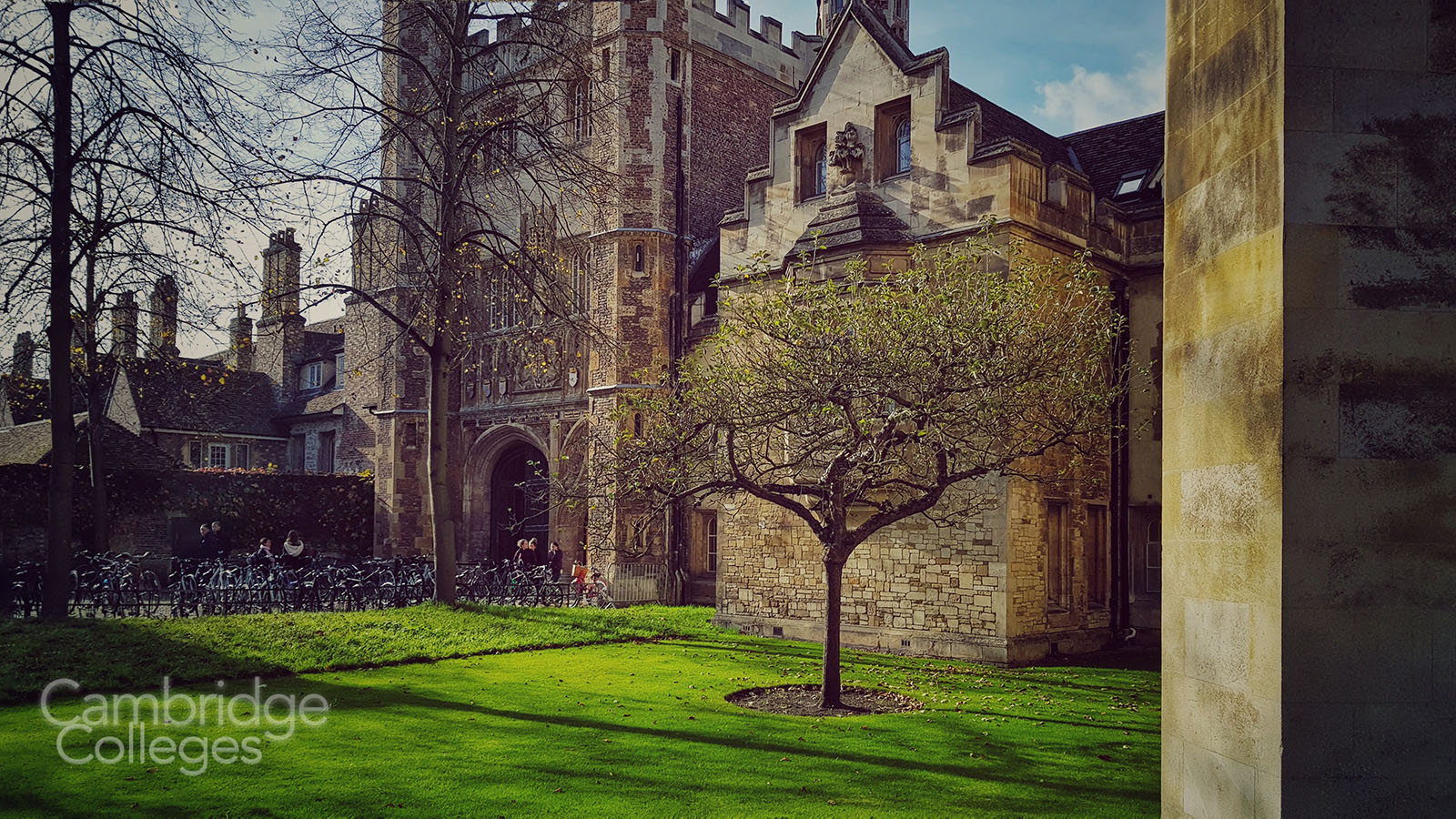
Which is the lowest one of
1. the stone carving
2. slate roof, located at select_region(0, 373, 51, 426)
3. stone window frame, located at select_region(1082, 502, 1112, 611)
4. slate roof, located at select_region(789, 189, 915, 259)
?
stone window frame, located at select_region(1082, 502, 1112, 611)

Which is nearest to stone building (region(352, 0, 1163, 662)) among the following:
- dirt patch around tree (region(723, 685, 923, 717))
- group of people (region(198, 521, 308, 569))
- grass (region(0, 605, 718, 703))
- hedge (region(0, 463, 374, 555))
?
grass (region(0, 605, 718, 703))

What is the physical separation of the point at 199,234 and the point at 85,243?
66.5 inches

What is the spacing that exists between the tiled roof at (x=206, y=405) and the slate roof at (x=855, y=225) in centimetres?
2603

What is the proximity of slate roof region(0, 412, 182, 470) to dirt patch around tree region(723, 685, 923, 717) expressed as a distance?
69.6 ft

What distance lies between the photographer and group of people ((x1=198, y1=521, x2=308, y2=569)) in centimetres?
2338

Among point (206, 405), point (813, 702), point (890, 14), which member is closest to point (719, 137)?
point (890, 14)

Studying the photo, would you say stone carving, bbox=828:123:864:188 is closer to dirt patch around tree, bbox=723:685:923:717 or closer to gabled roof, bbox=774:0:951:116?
gabled roof, bbox=774:0:951:116

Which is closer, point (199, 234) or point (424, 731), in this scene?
point (424, 731)

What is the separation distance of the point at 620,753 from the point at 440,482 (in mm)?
9810

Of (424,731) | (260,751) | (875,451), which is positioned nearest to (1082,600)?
(875,451)

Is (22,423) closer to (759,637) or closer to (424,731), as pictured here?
(759,637)

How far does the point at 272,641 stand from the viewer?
13.3 m

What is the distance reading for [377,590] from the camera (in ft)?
68.8

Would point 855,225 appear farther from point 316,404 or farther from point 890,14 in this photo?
point 316,404
